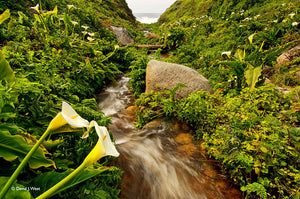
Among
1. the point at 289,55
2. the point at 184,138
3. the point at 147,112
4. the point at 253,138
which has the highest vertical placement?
the point at 289,55

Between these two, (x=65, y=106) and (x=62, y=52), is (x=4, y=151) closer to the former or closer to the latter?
(x=65, y=106)

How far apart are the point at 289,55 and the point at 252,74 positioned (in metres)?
2.63

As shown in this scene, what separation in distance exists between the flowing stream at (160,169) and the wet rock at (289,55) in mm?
4114

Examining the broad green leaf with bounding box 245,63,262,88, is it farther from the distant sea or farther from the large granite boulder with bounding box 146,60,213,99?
the distant sea

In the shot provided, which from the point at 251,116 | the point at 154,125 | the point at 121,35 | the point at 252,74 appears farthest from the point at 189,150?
the point at 121,35

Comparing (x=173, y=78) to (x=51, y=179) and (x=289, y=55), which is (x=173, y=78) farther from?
(x=289, y=55)

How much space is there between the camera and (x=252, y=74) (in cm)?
300

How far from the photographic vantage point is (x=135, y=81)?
15.5 ft

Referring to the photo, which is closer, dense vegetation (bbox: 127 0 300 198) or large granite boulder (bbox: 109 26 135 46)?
dense vegetation (bbox: 127 0 300 198)

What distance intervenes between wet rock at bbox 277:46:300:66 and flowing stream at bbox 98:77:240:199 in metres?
4.11

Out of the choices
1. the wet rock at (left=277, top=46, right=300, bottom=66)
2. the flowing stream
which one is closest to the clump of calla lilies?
the flowing stream

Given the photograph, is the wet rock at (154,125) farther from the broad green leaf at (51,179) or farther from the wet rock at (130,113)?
the broad green leaf at (51,179)

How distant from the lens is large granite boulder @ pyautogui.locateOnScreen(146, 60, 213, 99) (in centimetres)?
381

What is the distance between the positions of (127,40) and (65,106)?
975 cm
